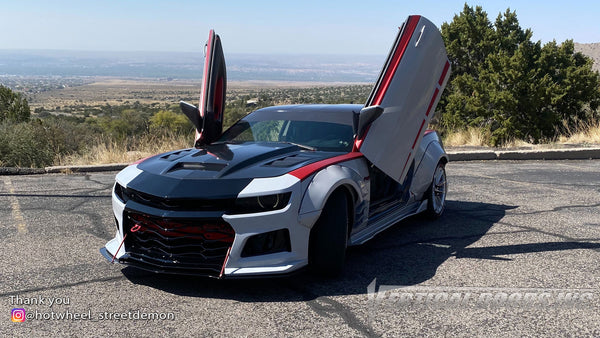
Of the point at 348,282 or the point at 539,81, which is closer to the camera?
the point at 348,282

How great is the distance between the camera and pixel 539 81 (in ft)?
60.2

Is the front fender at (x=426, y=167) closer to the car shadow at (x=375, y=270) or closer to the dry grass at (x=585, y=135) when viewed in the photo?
the car shadow at (x=375, y=270)

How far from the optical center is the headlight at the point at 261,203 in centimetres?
439

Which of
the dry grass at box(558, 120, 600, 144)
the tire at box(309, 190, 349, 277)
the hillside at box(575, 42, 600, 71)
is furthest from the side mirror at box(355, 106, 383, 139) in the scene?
the hillside at box(575, 42, 600, 71)

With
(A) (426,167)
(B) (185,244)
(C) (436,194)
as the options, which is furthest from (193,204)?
(C) (436,194)

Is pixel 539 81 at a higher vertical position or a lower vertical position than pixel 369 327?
higher

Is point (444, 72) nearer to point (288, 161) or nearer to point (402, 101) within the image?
point (402, 101)

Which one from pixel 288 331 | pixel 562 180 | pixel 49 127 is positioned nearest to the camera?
pixel 288 331

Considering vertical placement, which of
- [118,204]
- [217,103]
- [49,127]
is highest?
[217,103]

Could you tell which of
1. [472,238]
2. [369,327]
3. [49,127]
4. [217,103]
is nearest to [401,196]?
[472,238]

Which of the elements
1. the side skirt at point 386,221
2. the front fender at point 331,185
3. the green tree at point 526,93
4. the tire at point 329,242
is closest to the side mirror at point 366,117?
the front fender at point 331,185

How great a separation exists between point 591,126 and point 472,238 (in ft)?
40.5

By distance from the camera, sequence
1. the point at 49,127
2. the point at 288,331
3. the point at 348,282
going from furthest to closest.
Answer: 1. the point at 49,127
2. the point at 348,282
3. the point at 288,331

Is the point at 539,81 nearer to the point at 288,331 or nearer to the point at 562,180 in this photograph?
the point at 562,180
